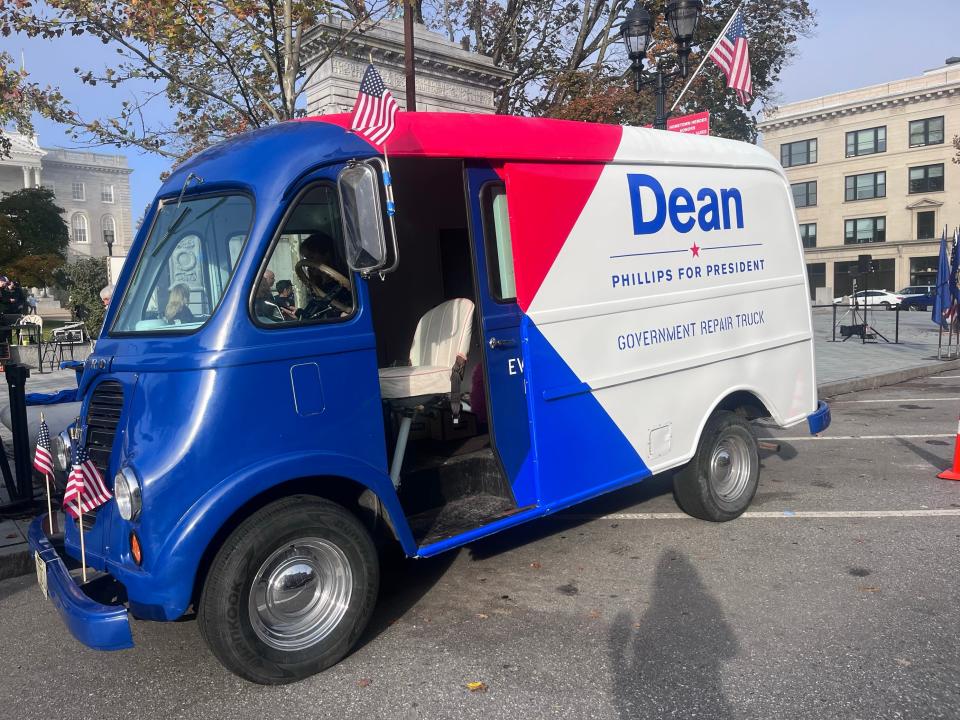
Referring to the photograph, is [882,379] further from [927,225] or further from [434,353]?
[927,225]

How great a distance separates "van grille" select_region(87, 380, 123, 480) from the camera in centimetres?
378

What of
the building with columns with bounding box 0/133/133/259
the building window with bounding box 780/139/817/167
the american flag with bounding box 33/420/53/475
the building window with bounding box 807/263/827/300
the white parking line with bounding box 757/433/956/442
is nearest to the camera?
the american flag with bounding box 33/420/53/475

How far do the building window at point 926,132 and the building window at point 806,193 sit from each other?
280 inches

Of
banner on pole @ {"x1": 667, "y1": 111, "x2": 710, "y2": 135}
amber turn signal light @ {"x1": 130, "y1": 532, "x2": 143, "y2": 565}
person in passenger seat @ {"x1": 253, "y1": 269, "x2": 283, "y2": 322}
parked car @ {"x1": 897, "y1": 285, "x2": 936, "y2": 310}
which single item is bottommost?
parked car @ {"x1": 897, "y1": 285, "x2": 936, "y2": 310}

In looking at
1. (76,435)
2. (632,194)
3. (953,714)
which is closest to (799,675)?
(953,714)

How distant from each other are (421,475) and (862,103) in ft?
203

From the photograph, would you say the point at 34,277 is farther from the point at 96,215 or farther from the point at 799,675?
the point at 96,215

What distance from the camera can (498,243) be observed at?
4.63 metres

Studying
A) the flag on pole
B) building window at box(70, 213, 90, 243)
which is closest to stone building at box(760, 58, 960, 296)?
the flag on pole

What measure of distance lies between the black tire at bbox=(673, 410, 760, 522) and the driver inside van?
120 inches

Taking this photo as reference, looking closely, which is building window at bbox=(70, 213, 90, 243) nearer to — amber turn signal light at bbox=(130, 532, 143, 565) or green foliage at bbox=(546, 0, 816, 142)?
green foliage at bbox=(546, 0, 816, 142)

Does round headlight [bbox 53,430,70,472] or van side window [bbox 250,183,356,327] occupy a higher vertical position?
van side window [bbox 250,183,356,327]

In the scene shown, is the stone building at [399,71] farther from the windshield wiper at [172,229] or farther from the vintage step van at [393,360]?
the windshield wiper at [172,229]

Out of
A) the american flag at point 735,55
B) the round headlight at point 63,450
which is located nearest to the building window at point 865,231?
the american flag at point 735,55
